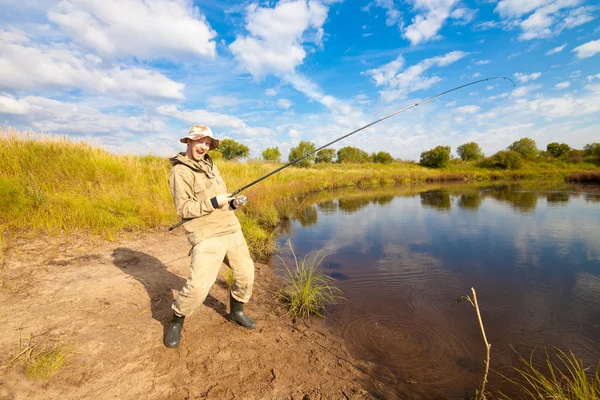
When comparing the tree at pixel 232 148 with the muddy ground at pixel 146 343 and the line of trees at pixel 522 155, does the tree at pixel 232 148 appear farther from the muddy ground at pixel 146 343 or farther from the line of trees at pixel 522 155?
the muddy ground at pixel 146 343

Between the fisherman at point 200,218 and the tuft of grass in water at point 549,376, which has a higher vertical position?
the fisherman at point 200,218

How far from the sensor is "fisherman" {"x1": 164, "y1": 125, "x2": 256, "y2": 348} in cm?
263

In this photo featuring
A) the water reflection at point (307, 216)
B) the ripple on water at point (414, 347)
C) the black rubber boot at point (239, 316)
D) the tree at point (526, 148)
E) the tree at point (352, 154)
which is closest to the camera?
the ripple on water at point (414, 347)

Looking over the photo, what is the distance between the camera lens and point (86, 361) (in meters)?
2.54

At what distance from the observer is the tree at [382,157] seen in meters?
52.4

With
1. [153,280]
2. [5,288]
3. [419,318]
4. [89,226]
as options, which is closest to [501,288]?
[419,318]

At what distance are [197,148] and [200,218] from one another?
2.31ft

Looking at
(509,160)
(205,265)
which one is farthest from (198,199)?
(509,160)

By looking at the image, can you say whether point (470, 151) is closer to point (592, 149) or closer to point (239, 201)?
point (592, 149)

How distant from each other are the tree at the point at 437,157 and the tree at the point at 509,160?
6279 mm

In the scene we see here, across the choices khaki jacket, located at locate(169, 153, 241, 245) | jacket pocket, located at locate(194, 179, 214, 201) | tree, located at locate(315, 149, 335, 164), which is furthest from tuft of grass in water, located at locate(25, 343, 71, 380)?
tree, located at locate(315, 149, 335, 164)

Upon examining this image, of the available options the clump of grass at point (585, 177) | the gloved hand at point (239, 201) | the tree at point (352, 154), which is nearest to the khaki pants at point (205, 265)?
the gloved hand at point (239, 201)

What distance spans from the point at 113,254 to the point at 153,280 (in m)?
1.51

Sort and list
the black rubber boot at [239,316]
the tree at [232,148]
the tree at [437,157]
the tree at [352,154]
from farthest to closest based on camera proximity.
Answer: the tree at [352,154] → the tree at [232,148] → the tree at [437,157] → the black rubber boot at [239,316]
